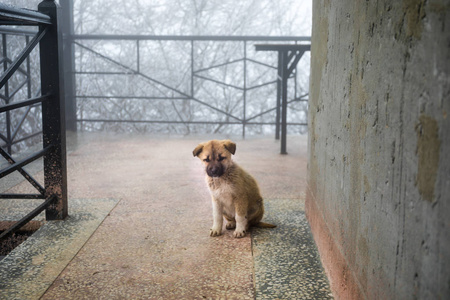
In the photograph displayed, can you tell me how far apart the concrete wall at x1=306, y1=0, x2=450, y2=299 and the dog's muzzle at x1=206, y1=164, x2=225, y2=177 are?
2.45 ft

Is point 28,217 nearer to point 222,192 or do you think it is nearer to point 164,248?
point 164,248

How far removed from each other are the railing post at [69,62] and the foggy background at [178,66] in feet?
0.61

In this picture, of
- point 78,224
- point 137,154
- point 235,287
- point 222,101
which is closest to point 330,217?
point 235,287

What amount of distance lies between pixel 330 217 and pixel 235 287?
648 mm

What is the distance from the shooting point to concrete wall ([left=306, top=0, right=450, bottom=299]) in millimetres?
1277

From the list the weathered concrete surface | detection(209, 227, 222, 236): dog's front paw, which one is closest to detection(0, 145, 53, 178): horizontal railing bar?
the weathered concrete surface

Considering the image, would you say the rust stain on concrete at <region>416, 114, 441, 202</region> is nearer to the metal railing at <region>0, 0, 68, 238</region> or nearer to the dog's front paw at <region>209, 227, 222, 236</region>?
the dog's front paw at <region>209, 227, 222, 236</region>

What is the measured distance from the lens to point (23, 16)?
313 cm

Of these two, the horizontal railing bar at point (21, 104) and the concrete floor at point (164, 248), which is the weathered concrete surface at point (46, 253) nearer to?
the concrete floor at point (164, 248)

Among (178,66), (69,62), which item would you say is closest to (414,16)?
(69,62)

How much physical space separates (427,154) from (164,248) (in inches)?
89.1

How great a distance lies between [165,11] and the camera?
10430 millimetres

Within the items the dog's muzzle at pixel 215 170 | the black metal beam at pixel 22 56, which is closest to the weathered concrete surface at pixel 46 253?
the dog's muzzle at pixel 215 170

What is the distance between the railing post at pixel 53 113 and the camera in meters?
3.63
